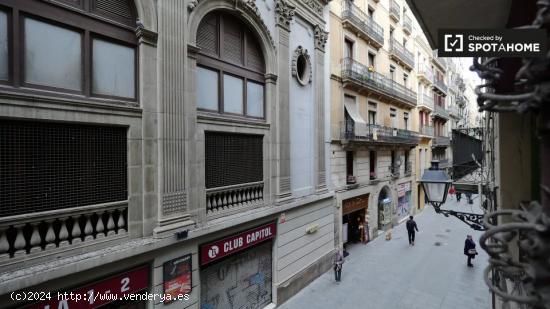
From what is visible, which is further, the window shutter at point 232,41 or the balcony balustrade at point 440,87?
the balcony balustrade at point 440,87

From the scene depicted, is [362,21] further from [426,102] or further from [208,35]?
[426,102]

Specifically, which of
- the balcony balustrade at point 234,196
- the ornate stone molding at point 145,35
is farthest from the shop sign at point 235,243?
the ornate stone molding at point 145,35

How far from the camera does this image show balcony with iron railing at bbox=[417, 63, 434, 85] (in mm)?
24438

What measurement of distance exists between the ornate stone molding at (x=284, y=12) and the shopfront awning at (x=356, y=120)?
5.94 metres

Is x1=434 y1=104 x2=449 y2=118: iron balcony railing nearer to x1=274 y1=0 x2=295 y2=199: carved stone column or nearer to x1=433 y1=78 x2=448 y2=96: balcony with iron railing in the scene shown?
x1=433 y1=78 x2=448 y2=96: balcony with iron railing

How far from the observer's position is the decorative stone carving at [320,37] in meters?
12.1

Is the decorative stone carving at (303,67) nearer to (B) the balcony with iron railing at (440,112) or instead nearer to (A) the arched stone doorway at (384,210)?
(A) the arched stone doorway at (384,210)

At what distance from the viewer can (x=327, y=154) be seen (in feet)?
42.6

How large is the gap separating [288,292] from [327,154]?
6104 millimetres

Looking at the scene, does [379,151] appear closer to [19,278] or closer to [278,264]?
[278,264]

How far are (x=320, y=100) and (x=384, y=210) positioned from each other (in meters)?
10.00

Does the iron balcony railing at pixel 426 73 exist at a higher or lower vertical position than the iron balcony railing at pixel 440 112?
higher

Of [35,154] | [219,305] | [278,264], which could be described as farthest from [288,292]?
[35,154]

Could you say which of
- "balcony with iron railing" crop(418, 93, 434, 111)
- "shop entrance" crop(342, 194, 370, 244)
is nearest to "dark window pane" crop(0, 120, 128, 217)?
"shop entrance" crop(342, 194, 370, 244)
